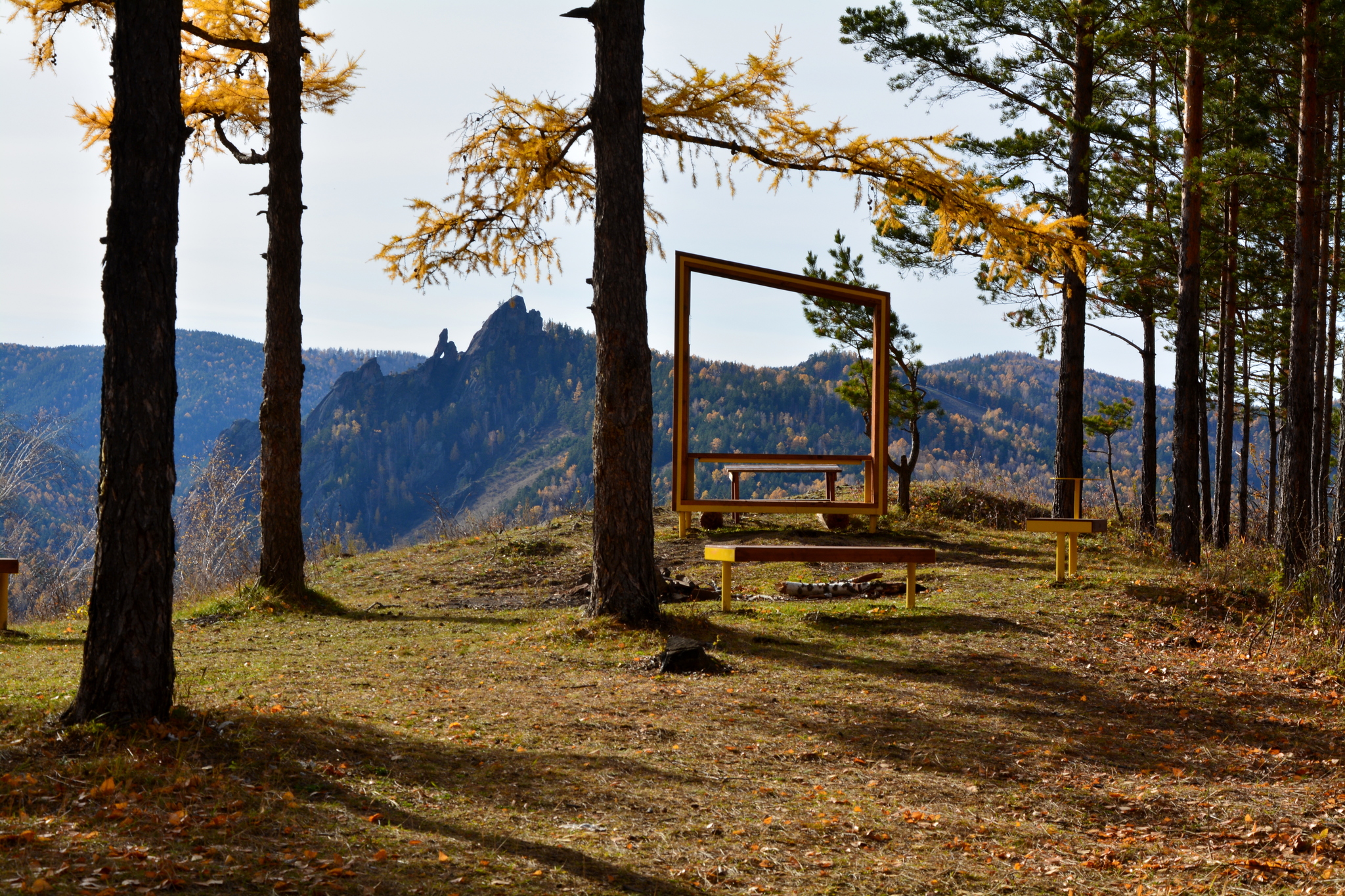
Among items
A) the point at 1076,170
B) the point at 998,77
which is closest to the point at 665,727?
→ the point at 1076,170

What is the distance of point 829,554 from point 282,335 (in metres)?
5.22

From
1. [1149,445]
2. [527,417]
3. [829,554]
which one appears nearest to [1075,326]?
[1149,445]

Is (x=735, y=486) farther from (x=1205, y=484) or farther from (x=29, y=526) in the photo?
(x=29, y=526)

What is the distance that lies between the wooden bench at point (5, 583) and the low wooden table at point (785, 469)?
7.10 meters

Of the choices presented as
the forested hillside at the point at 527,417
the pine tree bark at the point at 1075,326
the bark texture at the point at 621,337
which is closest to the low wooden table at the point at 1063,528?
the pine tree bark at the point at 1075,326

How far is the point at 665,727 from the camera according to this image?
4.82 metres

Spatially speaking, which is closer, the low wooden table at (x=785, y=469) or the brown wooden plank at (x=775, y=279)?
the brown wooden plank at (x=775, y=279)

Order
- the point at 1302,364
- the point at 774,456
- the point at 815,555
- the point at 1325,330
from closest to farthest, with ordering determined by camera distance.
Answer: the point at 815,555
the point at 1302,364
the point at 774,456
the point at 1325,330

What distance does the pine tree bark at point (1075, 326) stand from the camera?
11594mm

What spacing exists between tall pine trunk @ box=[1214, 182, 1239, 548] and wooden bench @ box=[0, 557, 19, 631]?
14794mm

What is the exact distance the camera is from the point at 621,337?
7.09 m

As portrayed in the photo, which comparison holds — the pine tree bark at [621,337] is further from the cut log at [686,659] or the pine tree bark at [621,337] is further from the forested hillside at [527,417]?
the forested hillside at [527,417]

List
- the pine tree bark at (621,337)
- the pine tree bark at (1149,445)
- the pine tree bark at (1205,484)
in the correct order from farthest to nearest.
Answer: the pine tree bark at (1205,484)
the pine tree bark at (1149,445)
the pine tree bark at (621,337)

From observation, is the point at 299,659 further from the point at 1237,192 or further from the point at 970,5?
the point at 1237,192
